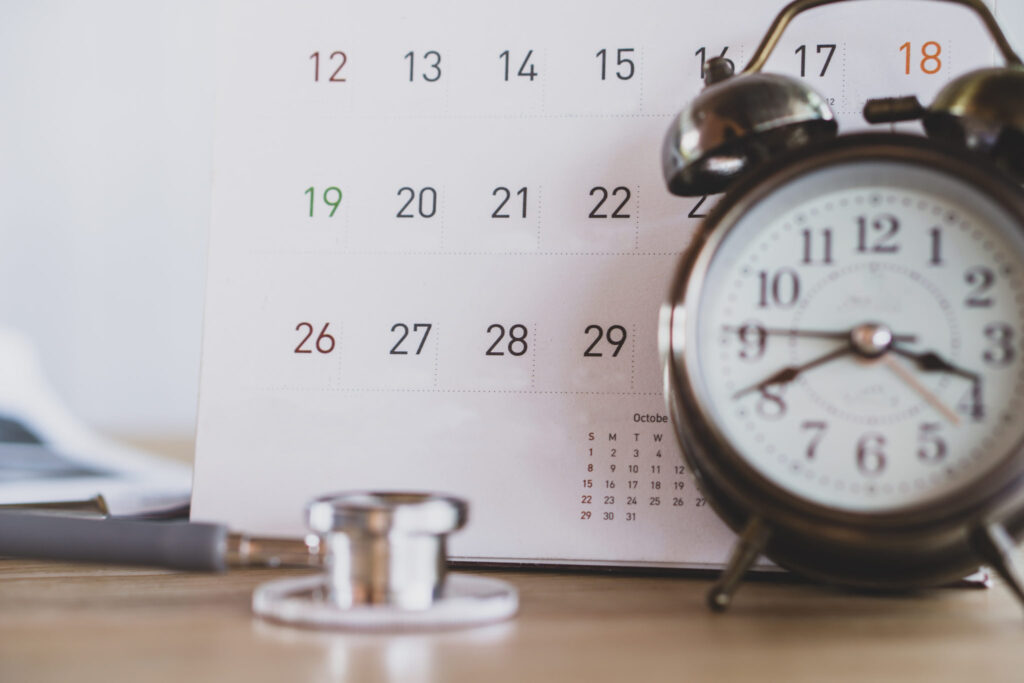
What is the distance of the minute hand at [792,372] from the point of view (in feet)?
2.41

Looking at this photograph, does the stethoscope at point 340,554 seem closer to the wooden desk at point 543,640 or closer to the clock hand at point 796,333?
the wooden desk at point 543,640

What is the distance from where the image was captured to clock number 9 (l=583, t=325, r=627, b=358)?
95cm

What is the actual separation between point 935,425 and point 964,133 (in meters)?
0.24

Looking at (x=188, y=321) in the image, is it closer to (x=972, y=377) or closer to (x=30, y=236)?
(x=30, y=236)

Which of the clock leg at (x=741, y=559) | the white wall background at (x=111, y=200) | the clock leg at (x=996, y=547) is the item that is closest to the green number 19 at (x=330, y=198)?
the clock leg at (x=741, y=559)

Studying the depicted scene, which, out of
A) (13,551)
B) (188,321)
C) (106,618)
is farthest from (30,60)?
(106,618)

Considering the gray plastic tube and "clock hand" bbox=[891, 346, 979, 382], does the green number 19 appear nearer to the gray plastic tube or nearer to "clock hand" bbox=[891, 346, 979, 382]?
the gray plastic tube

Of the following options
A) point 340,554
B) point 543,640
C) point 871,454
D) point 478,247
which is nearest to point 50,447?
point 478,247

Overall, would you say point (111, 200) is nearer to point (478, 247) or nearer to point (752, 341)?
point (478, 247)

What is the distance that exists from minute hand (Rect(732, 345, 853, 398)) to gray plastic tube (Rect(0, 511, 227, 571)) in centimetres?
43

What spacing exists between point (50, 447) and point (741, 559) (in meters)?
1.74

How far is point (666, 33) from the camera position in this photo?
97 centimetres

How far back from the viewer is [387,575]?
0.67 metres

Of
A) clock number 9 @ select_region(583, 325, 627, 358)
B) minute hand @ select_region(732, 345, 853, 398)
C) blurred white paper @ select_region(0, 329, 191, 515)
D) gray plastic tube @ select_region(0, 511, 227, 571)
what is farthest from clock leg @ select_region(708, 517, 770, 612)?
blurred white paper @ select_region(0, 329, 191, 515)
